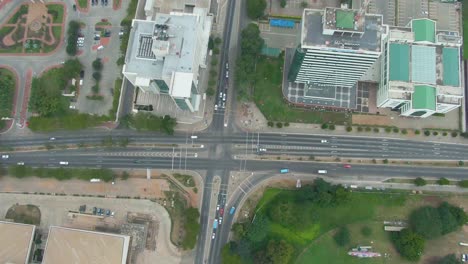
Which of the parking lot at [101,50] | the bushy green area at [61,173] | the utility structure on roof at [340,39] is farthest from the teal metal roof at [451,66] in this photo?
the bushy green area at [61,173]

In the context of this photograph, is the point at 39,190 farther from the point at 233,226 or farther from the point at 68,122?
the point at 233,226

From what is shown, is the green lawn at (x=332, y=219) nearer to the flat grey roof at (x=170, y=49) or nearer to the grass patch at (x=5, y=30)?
the flat grey roof at (x=170, y=49)

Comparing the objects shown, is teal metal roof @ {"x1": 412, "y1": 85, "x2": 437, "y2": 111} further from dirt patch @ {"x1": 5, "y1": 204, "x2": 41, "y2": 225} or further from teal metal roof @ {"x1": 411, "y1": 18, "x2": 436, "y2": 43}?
dirt patch @ {"x1": 5, "y1": 204, "x2": 41, "y2": 225}

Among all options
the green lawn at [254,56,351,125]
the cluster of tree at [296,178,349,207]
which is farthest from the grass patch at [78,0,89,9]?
the cluster of tree at [296,178,349,207]

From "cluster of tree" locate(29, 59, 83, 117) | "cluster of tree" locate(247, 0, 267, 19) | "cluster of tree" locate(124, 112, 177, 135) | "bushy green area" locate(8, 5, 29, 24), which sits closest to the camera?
"cluster of tree" locate(124, 112, 177, 135)

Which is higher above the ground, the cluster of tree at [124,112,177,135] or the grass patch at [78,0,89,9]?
the grass patch at [78,0,89,9]

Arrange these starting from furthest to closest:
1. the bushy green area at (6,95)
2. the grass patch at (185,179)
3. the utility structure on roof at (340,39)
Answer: the bushy green area at (6,95) < the grass patch at (185,179) < the utility structure on roof at (340,39)

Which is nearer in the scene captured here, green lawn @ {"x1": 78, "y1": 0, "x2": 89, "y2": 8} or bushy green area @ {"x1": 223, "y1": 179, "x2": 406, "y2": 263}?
bushy green area @ {"x1": 223, "y1": 179, "x2": 406, "y2": 263}

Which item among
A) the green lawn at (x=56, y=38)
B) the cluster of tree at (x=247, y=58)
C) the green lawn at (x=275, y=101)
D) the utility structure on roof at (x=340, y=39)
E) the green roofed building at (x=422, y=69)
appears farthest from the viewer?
the green lawn at (x=56, y=38)
